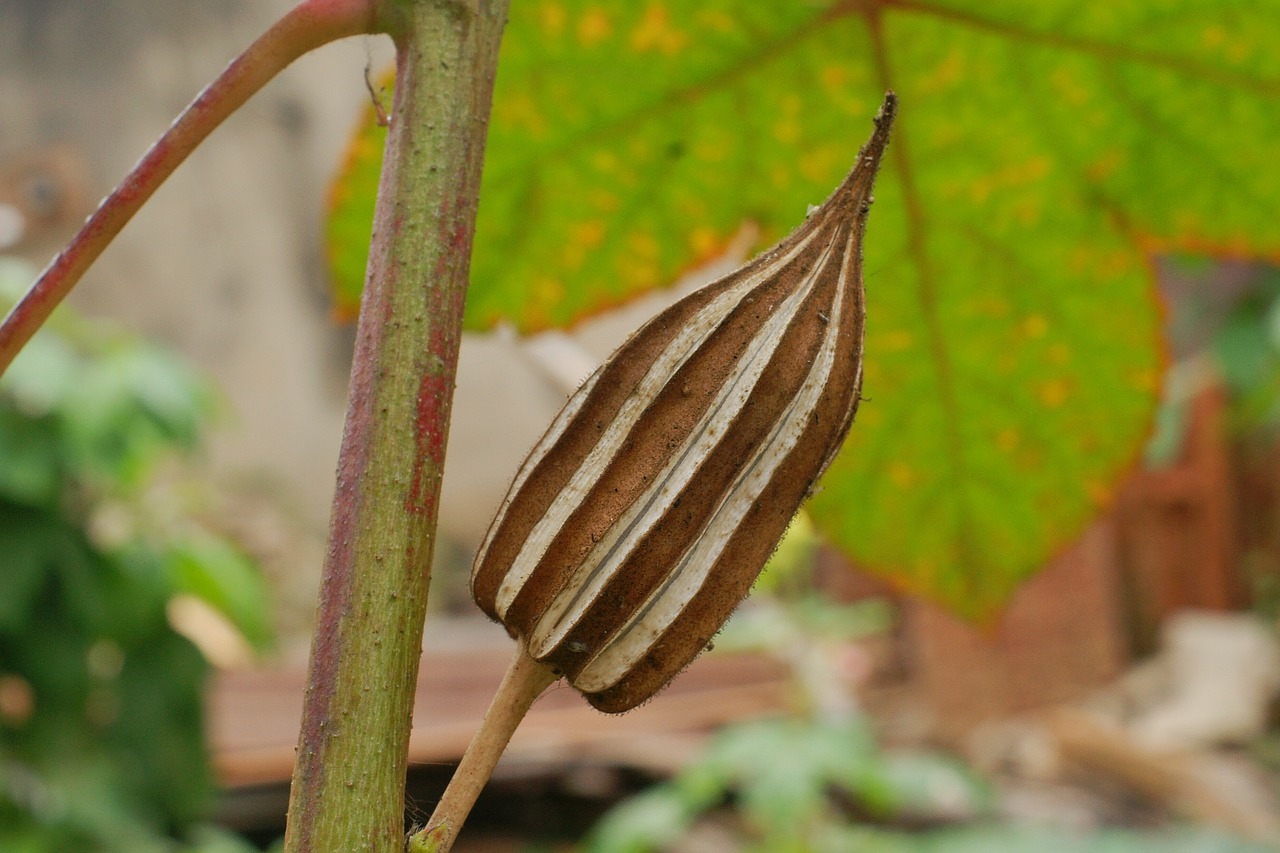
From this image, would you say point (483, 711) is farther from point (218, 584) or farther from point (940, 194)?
point (940, 194)

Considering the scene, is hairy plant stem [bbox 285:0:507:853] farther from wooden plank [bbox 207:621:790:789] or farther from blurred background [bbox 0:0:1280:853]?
wooden plank [bbox 207:621:790:789]

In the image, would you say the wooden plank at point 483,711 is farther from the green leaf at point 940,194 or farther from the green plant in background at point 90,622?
the green leaf at point 940,194

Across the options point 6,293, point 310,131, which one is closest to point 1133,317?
point 6,293

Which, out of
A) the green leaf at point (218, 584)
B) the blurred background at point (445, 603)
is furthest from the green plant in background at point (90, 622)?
the green leaf at point (218, 584)

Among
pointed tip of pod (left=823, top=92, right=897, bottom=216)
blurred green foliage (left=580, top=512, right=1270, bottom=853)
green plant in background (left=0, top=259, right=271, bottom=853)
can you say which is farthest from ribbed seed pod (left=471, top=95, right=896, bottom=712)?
green plant in background (left=0, top=259, right=271, bottom=853)

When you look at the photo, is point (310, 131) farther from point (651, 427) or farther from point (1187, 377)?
point (651, 427)
